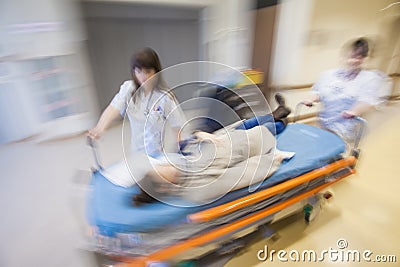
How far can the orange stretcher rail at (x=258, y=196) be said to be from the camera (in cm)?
82

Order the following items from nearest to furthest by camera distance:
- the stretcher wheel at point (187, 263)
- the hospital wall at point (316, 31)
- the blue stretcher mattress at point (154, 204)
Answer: the blue stretcher mattress at point (154, 204), the stretcher wheel at point (187, 263), the hospital wall at point (316, 31)

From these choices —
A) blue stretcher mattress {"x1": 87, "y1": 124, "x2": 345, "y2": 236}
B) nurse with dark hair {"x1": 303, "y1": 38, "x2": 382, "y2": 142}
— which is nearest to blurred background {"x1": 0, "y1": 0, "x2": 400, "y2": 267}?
blue stretcher mattress {"x1": 87, "y1": 124, "x2": 345, "y2": 236}

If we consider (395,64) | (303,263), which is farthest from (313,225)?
(395,64)

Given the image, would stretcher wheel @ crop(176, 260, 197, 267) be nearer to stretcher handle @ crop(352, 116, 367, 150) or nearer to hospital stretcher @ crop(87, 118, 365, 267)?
hospital stretcher @ crop(87, 118, 365, 267)

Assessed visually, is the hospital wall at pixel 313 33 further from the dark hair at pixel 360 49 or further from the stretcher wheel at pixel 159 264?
the stretcher wheel at pixel 159 264

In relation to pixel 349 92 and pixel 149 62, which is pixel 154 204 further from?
pixel 349 92

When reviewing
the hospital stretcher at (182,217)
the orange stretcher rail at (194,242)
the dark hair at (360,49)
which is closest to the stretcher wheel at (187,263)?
the hospital stretcher at (182,217)

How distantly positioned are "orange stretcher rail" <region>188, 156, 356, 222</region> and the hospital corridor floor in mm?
406

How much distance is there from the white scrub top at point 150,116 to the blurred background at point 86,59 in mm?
461

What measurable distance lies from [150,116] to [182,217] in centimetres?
49

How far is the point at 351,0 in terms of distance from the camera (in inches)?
97.3

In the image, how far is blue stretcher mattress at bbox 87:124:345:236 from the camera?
0.78 metres

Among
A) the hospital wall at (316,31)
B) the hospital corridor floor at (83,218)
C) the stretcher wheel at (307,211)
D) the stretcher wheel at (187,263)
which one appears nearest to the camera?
the stretcher wheel at (187,263)

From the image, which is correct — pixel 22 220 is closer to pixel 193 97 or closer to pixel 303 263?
pixel 193 97
